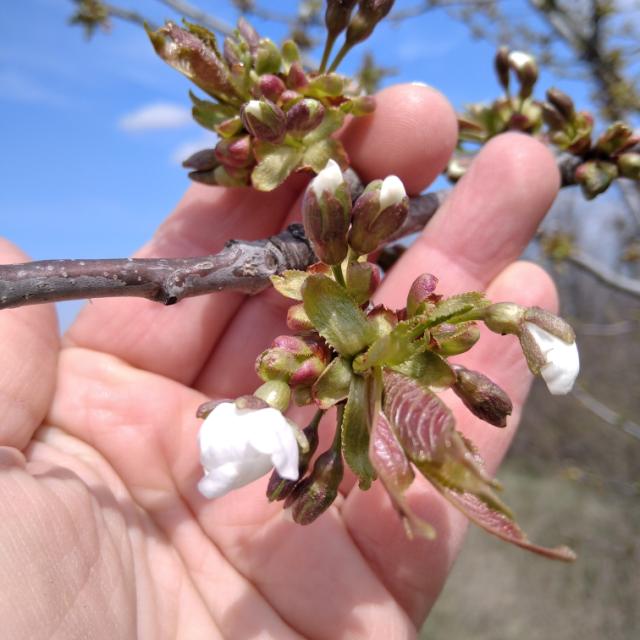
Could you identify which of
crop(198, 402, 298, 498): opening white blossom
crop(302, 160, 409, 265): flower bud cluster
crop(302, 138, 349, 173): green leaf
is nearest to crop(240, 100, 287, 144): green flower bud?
crop(302, 138, 349, 173): green leaf

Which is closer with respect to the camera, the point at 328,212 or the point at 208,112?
the point at 328,212

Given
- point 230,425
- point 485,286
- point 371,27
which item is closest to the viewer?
point 230,425

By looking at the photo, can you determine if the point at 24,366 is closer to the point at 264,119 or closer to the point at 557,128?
the point at 264,119

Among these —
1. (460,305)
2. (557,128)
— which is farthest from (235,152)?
(557,128)

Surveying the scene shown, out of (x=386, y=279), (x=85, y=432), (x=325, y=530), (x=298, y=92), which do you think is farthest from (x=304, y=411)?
(x=298, y=92)

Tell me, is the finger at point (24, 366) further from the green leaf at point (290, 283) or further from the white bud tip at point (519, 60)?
the white bud tip at point (519, 60)

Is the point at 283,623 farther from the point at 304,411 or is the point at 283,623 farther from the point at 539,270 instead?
the point at 539,270
